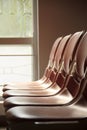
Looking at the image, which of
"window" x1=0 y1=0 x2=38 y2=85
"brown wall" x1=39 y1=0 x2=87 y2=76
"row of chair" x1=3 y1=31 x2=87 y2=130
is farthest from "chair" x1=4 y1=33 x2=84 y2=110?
"window" x1=0 y1=0 x2=38 y2=85

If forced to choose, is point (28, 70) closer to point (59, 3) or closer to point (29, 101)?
point (59, 3)

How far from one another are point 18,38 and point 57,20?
1.83ft

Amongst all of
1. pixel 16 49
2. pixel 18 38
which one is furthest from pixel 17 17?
pixel 16 49

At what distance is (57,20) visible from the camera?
3869mm

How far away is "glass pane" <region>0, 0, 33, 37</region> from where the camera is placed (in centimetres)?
405

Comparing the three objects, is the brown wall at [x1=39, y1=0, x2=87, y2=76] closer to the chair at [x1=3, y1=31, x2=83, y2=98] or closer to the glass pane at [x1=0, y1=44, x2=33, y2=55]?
the glass pane at [x1=0, y1=44, x2=33, y2=55]

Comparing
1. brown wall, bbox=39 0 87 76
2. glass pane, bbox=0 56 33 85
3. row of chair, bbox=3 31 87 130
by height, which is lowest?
glass pane, bbox=0 56 33 85

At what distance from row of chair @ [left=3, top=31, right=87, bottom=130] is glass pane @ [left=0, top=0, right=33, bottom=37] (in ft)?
4.58

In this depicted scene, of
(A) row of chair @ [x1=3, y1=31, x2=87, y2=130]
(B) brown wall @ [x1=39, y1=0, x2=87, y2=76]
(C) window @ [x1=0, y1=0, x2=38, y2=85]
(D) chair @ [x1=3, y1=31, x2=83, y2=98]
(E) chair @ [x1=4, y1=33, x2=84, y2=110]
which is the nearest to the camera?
(A) row of chair @ [x1=3, y1=31, x2=87, y2=130]

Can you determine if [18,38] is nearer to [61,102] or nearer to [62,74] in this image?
[62,74]

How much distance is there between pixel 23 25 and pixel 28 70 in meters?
0.59

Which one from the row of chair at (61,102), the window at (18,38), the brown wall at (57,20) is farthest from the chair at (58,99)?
the window at (18,38)

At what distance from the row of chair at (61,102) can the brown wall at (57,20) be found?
3.70 ft

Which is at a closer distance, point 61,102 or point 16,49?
point 61,102
